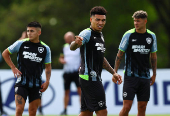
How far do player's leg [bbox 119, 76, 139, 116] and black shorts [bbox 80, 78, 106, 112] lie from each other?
123cm

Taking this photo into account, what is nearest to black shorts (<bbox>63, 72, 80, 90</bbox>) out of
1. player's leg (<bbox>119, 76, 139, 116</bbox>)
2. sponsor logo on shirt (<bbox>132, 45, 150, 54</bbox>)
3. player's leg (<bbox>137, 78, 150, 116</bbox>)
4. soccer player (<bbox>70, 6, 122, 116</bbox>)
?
player's leg (<bbox>119, 76, 139, 116</bbox>)

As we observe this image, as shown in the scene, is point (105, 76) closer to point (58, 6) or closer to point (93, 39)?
point (93, 39)

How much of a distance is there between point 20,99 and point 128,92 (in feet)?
7.33

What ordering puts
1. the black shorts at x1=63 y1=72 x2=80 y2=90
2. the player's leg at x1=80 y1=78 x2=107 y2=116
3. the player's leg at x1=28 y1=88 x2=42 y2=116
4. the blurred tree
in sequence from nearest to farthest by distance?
the player's leg at x1=80 y1=78 x2=107 y2=116 → the player's leg at x1=28 y1=88 x2=42 y2=116 → the black shorts at x1=63 y1=72 x2=80 y2=90 → the blurred tree

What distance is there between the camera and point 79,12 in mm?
30750

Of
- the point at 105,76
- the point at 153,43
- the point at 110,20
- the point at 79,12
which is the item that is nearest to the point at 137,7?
the point at 110,20

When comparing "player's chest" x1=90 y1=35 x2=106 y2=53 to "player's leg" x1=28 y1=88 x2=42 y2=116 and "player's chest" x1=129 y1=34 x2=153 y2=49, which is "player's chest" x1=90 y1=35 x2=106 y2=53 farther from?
"player's leg" x1=28 y1=88 x2=42 y2=116

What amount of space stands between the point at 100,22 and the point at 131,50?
1.53 meters

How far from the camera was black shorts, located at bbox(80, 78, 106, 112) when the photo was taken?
7215 mm

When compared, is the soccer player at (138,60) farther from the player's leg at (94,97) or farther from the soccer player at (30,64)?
the soccer player at (30,64)

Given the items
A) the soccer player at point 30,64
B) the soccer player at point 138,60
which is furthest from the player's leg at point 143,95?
the soccer player at point 30,64

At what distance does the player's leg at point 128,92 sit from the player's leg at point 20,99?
201cm

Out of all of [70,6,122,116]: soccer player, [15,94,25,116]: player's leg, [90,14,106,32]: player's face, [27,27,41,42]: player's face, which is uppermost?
[90,14,106,32]: player's face

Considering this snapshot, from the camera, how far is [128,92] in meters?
8.49
